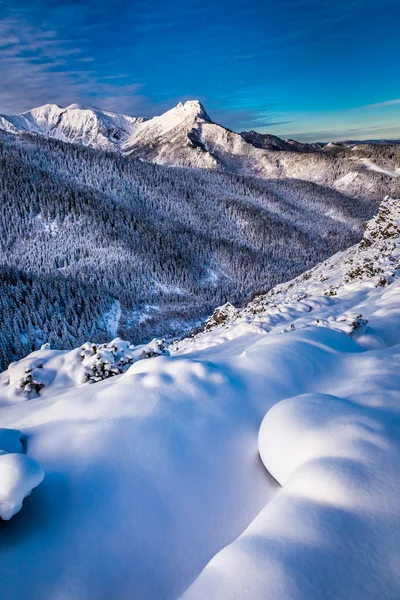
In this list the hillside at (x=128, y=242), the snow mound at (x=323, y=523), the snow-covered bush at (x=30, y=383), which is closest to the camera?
the snow mound at (x=323, y=523)

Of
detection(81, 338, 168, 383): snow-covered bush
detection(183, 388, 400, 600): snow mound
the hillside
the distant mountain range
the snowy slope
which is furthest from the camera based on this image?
the distant mountain range

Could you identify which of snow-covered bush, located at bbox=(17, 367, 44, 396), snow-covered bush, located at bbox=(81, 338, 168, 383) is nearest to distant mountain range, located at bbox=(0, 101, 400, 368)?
snow-covered bush, located at bbox=(17, 367, 44, 396)

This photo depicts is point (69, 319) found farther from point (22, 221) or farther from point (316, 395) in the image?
point (316, 395)

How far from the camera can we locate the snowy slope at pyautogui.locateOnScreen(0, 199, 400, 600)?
2.52 metres

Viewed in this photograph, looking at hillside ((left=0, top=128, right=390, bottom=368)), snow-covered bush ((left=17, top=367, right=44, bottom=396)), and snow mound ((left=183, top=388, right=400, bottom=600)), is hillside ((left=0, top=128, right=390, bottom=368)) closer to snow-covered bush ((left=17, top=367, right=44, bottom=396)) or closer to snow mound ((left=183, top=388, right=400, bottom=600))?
snow-covered bush ((left=17, top=367, right=44, bottom=396))

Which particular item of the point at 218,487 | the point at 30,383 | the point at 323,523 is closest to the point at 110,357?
the point at 30,383

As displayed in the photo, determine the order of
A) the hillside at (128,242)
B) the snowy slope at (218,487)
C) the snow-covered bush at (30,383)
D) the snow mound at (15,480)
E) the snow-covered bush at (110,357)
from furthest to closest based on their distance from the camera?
1. the hillside at (128,242)
2. the snow-covered bush at (110,357)
3. the snow-covered bush at (30,383)
4. the snow mound at (15,480)
5. the snowy slope at (218,487)

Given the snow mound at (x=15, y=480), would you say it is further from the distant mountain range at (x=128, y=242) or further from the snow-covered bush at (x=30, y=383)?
the distant mountain range at (x=128, y=242)

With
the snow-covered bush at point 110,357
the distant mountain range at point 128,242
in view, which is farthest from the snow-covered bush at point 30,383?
the distant mountain range at point 128,242

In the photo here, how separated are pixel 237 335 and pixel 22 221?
435ft

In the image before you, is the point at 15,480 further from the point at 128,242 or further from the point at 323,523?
the point at 128,242

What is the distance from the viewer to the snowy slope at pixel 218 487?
2523 mm

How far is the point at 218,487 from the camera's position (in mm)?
4008

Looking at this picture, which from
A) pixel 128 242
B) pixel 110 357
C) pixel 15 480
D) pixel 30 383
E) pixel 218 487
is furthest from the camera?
pixel 128 242
